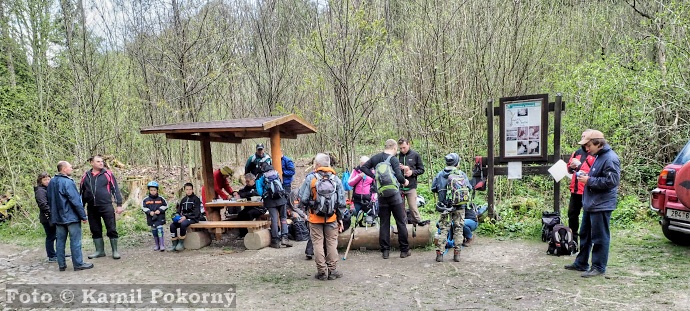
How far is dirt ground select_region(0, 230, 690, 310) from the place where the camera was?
4484mm

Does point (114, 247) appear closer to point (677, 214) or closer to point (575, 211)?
point (575, 211)

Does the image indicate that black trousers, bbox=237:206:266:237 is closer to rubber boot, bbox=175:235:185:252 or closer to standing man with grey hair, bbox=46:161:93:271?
rubber boot, bbox=175:235:185:252

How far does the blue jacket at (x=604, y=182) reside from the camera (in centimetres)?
473

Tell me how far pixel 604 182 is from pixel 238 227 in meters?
5.74

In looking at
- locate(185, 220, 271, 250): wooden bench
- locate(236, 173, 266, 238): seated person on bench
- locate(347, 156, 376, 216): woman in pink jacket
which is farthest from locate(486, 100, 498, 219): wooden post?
locate(236, 173, 266, 238): seated person on bench

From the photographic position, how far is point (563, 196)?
9.79 meters

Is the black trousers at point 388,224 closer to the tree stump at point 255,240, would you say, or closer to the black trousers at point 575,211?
the tree stump at point 255,240

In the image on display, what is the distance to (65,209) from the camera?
6.28m

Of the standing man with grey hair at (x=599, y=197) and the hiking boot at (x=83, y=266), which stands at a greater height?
the standing man with grey hair at (x=599, y=197)

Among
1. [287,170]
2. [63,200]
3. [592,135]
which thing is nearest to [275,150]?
[287,170]

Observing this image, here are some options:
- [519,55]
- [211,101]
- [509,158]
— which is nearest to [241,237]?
[509,158]

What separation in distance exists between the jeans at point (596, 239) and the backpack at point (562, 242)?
73 centimetres

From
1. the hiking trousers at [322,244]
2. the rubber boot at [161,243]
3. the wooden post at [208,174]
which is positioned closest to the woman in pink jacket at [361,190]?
the hiking trousers at [322,244]

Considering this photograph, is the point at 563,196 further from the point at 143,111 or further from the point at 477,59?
the point at 143,111
